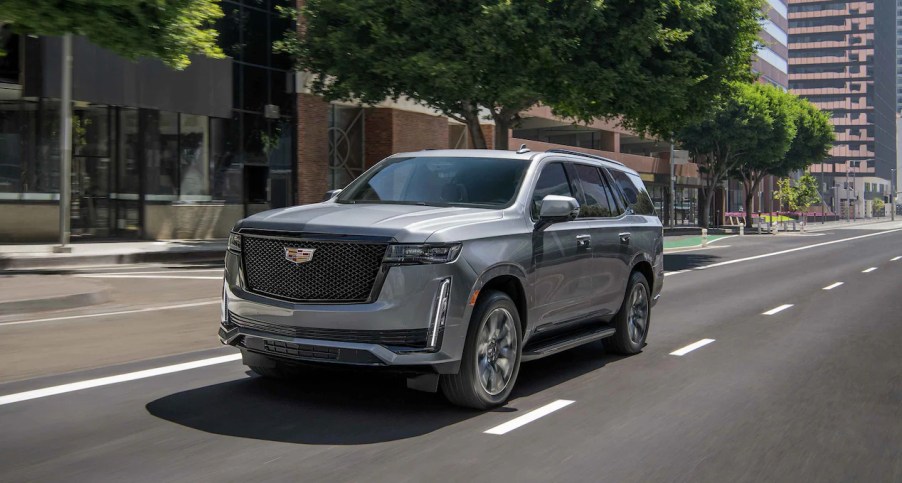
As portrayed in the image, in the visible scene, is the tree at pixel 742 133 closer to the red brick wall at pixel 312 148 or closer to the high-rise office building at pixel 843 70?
the red brick wall at pixel 312 148

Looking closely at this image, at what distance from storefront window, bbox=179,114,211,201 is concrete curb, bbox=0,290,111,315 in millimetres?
16814

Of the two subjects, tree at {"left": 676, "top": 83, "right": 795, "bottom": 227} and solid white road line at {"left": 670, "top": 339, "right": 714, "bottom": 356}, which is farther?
tree at {"left": 676, "top": 83, "right": 795, "bottom": 227}

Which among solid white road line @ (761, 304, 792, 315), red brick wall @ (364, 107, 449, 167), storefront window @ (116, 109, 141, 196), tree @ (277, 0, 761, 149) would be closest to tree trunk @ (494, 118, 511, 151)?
tree @ (277, 0, 761, 149)

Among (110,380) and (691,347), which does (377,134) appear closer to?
(691,347)

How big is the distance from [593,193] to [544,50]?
1658 cm

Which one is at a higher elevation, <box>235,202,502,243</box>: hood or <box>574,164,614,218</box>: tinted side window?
<box>574,164,614,218</box>: tinted side window

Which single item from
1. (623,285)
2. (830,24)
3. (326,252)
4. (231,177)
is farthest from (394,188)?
(830,24)

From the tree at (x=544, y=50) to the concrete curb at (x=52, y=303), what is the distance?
13584 mm

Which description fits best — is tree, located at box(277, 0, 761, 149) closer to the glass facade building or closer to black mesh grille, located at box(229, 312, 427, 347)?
the glass facade building

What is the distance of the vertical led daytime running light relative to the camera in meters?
→ 5.93

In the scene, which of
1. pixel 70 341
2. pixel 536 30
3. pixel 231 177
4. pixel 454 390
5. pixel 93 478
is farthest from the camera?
pixel 231 177

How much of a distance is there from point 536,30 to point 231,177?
470 inches

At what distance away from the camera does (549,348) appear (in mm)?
7312

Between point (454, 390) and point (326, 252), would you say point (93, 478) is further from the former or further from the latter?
point (454, 390)
